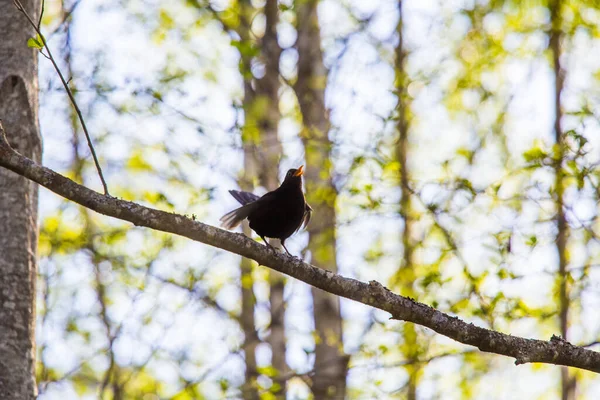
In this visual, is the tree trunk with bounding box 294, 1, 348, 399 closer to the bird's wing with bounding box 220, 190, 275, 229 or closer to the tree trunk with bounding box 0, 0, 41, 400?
the bird's wing with bounding box 220, 190, 275, 229

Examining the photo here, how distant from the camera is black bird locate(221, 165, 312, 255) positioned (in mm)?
5328

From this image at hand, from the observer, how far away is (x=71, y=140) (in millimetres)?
8961

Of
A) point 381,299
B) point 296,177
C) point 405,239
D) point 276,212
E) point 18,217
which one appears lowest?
Result: point 381,299

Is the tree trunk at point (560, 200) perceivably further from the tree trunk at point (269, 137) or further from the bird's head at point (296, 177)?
the tree trunk at point (269, 137)

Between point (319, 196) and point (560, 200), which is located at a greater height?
point (319, 196)

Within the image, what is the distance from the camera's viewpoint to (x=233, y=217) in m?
5.46

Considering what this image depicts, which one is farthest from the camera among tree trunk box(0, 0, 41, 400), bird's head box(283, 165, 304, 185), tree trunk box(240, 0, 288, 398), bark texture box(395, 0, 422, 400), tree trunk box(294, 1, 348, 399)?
tree trunk box(240, 0, 288, 398)

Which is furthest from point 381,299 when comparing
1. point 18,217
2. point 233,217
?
point 233,217

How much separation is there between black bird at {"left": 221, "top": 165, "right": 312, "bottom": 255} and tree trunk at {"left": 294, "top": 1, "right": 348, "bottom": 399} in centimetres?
120

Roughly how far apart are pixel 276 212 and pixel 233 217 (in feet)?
1.17

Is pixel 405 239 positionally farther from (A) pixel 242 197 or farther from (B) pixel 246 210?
(B) pixel 246 210

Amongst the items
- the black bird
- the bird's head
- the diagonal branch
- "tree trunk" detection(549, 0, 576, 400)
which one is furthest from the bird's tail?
"tree trunk" detection(549, 0, 576, 400)

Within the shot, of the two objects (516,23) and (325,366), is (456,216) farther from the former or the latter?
(516,23)

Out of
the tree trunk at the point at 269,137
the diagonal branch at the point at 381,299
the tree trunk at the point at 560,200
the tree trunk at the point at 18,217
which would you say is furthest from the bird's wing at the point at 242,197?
the diagonal branch at the point at 381,299
